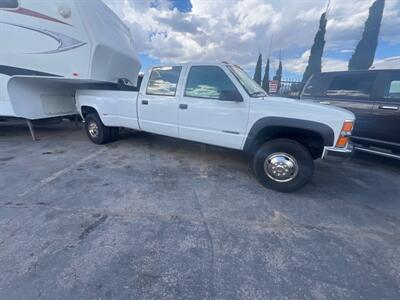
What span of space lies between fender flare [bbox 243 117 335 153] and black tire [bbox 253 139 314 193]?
0.71 feet

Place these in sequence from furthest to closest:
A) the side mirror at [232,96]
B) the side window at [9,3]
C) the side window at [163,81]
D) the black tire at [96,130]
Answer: the black tire at [96,130] < the side window at [9,3] < the side window at [163,81] < the side mirror at [232,96]

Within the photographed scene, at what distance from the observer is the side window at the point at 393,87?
4.45m

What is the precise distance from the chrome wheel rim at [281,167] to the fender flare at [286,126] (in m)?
0.39

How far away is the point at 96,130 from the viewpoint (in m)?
5.85

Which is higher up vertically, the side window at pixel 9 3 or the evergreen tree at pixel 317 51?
the evergreen tree at pixel 317 51

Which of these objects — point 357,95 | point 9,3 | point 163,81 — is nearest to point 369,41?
point 357,95

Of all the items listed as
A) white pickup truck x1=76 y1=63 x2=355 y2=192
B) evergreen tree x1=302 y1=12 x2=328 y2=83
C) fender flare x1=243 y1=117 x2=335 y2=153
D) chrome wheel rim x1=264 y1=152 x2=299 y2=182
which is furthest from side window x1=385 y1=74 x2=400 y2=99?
evergreen tree x1=302 y1=12 x2=328 y2=83

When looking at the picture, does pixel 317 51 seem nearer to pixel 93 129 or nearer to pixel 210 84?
pixel 210 84

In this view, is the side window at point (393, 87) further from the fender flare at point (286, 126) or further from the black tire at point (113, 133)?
the black tire at point (113, 133)

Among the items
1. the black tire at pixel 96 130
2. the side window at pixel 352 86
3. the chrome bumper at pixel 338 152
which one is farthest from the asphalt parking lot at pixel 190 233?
the side window at pixel 352 86

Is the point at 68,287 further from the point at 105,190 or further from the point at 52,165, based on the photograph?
the point at 52,165

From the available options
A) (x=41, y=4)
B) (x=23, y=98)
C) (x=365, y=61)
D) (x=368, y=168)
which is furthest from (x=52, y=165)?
(x=365, y=61)

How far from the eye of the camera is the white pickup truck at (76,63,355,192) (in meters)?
3.18

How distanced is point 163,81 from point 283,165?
2.89 m
